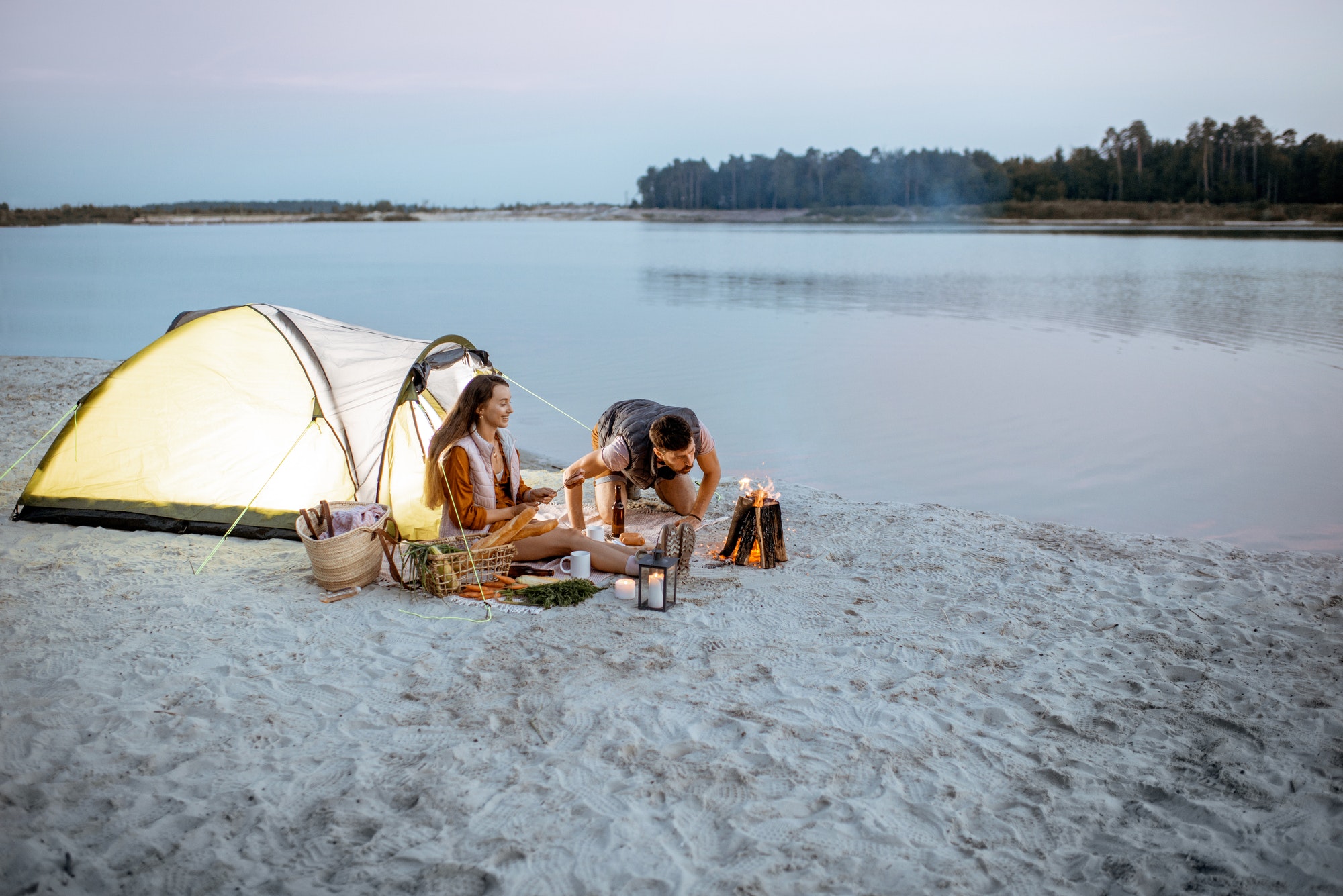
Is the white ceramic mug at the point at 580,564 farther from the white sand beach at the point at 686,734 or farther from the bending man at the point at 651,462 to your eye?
the bending man at the point at 651,462

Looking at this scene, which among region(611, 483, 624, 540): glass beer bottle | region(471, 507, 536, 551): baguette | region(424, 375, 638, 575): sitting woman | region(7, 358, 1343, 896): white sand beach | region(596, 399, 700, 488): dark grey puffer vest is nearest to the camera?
region(7, 358, 1343, 896): white sand beach

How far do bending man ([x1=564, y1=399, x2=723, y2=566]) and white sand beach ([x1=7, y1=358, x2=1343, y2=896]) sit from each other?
0.63 meters

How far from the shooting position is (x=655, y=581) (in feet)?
15.9

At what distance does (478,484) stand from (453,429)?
357 millimetres

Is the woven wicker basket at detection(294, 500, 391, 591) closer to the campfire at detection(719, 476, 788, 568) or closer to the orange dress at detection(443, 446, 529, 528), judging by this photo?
the orange dress at detection(443, 446, 529, 528)

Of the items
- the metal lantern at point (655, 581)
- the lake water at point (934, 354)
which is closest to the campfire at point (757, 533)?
the metal lantern at point (655, 581)

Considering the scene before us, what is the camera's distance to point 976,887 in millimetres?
2812

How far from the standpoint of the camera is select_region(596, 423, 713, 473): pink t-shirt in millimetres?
5762

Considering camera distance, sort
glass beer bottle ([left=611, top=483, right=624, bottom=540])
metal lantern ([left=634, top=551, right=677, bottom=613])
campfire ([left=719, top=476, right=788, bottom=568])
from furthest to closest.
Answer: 1. glass beer bottle ([left=611, top=483, right=624, bottom=540])
2. campfire ([left=719, top=476, right=788, bottom=568])
3. metal lantern ([left=634, top=551, right=677, bottom=613])

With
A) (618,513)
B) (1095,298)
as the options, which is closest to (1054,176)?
(1095,298)

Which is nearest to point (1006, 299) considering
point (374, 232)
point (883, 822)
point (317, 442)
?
point (317, 442)

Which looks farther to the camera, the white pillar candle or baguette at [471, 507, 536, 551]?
baguette at [471, 507, 536, 551]

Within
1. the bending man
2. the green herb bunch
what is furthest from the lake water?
the green herb bunch

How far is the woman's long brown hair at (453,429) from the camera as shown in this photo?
209 inches
